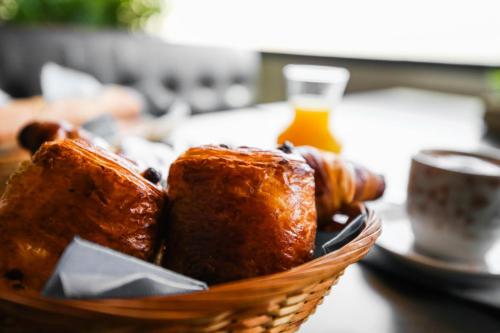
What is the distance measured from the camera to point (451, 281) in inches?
21.4

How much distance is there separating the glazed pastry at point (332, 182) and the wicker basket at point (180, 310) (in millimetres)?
176

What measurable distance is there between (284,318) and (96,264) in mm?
145

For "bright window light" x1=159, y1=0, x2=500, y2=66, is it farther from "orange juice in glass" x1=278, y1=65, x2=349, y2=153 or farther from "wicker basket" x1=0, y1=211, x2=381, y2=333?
"wicker basket" x1=0, y1=211, x2=381, y2=333

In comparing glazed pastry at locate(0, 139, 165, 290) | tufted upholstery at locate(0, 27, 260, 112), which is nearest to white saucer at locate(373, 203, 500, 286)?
glazed pastry at locate(0, 139, 165, 290)

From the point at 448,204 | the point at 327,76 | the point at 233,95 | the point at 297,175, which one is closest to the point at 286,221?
the point at 297,175

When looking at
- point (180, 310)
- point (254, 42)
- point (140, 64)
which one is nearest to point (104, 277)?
point (180, 310)

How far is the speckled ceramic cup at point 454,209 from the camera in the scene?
0.56 meters

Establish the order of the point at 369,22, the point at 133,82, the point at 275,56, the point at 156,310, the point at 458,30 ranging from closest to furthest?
1. the point at 156,310
2. the point at 133,82
3. the point at 458,30
4. the point at 369,22
5. the point at 275,56

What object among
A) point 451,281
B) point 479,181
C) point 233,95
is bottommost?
point 233,95

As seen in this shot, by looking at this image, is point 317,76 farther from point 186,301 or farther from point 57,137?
point 186,301

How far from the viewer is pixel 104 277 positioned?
329 millimetres

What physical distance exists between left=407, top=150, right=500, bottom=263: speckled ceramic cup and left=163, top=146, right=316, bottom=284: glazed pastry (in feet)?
0.70

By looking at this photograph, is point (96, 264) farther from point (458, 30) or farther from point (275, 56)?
point (275, 56)

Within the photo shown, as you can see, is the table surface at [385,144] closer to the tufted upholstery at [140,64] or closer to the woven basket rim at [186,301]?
the woven basket rim at [186,301]
